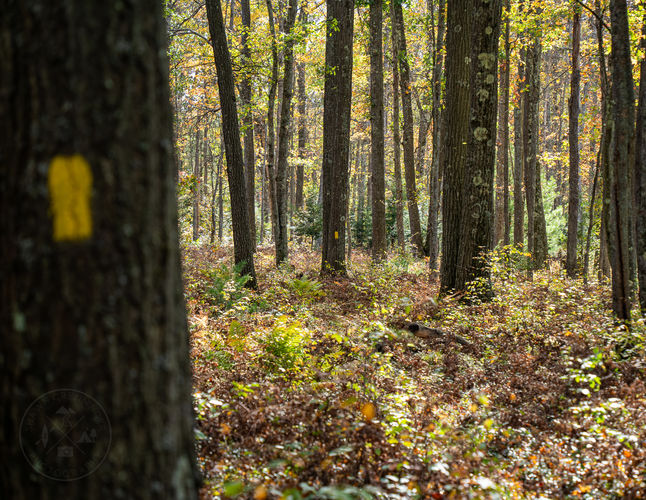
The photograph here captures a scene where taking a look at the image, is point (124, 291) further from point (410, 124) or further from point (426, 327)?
point (410, 124)

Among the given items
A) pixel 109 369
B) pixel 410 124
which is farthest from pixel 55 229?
pixel 410 124

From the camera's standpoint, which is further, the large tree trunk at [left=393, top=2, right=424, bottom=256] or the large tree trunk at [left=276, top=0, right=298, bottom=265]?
the large tree trunk at [left=393, top=2, right=424, bottom=256]

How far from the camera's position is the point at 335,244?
481 inches

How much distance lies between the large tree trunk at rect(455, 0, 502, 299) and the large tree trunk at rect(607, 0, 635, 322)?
8.35 ft

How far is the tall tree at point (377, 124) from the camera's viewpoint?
579 inches

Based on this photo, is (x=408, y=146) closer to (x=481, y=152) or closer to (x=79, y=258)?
(x=481, y=152)

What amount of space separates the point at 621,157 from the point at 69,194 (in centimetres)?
602

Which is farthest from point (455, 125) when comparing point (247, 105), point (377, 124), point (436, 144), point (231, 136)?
point (247, 105)

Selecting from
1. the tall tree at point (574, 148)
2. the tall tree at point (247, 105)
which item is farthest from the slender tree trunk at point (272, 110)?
the tall tree at point (574, 148)

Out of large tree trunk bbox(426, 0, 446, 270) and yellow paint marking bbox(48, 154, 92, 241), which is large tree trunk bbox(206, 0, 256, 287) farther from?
yellow paint marking bbox(48, 154, 92, 241)

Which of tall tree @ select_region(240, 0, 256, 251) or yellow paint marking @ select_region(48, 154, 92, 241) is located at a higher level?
tall tree @ select_region(240, 0, 256, 251)

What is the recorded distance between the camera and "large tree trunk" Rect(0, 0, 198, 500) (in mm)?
1394

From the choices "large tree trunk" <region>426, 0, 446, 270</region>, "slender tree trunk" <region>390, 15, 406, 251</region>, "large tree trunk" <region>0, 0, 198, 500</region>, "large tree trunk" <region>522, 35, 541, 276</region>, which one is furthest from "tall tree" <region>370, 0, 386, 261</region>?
"large tree trunk" <region>0, 0, 198, 500</region>

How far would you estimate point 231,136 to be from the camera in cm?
1031
